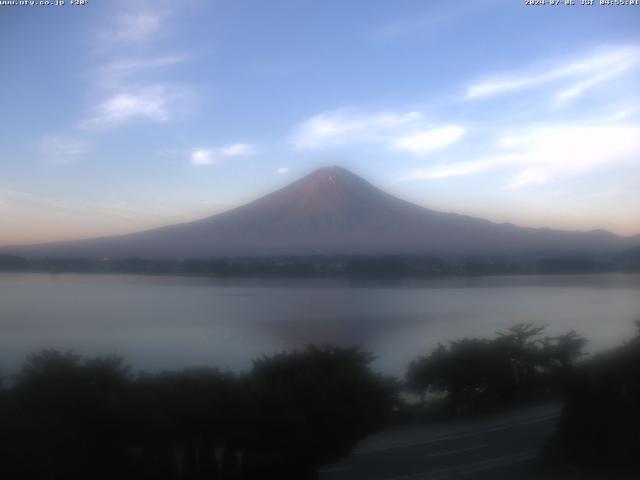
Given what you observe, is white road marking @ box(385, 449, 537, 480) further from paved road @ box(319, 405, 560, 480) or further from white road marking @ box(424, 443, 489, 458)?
white road marking @ box(424, 443, 489, 458)

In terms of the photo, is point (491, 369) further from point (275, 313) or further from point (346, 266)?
point (346, 266)

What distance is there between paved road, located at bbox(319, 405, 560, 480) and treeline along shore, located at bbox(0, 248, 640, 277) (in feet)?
28.7

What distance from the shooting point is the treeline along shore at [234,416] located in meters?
5.66

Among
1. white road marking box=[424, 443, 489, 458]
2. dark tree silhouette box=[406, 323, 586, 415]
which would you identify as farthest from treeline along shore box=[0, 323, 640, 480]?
dark tree silhouette box=[406, 323, 586, 415]

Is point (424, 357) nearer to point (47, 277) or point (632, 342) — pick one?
point (632, 342)

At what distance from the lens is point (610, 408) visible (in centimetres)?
691

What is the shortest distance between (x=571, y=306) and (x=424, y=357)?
19.8ft

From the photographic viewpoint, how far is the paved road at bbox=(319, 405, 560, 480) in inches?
256

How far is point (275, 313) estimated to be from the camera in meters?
13.8

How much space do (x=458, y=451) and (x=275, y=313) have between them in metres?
7.05

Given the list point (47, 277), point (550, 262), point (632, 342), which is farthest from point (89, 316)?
point (550, 262)

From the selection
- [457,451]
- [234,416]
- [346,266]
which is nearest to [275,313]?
[346,266]

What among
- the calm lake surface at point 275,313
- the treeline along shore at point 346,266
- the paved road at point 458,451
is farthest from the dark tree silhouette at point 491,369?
the treeline along shore at point 346,266

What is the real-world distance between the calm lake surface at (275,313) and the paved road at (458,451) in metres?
1.68
